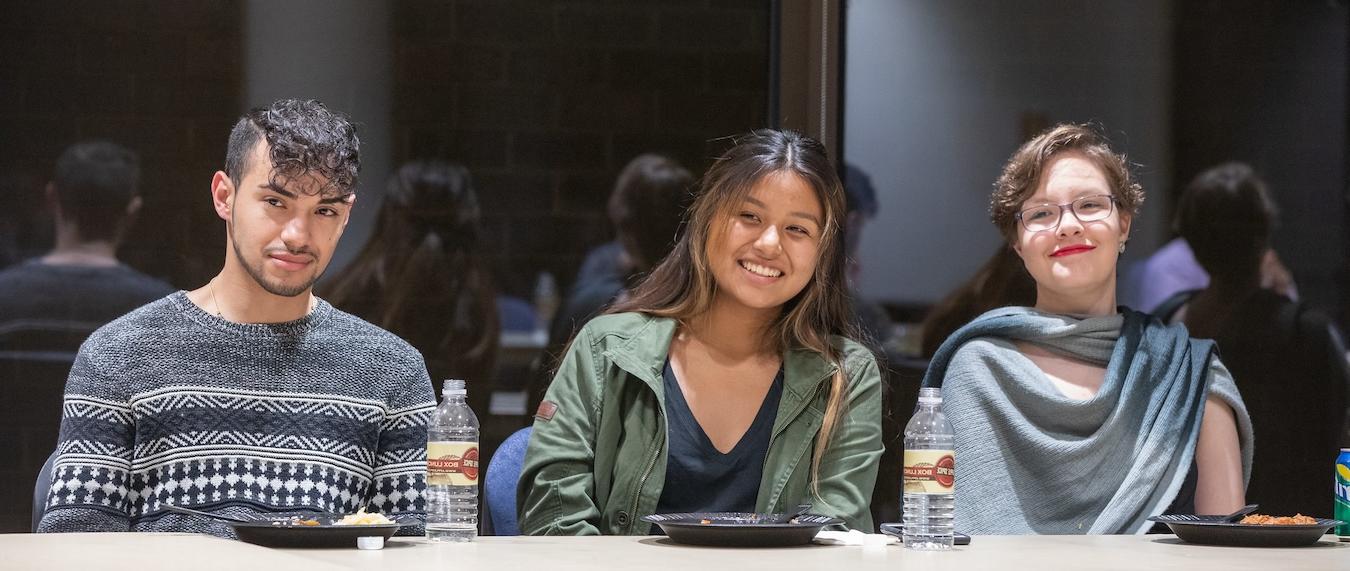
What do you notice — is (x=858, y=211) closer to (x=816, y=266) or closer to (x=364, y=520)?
(x=816, y=266)

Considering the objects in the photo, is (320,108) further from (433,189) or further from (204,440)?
(433,189)

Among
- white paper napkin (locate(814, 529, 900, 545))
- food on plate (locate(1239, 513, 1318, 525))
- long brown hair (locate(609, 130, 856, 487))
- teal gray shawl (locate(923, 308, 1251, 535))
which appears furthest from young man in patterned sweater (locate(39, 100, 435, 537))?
food on plate (locate(1239, 513, 1318, 525))

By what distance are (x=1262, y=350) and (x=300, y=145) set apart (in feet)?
8.77

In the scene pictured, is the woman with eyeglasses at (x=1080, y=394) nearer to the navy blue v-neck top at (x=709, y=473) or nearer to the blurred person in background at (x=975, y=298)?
the navy blue v-neck top at (x=709, y=473)

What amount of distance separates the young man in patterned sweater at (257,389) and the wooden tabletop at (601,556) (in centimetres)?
35

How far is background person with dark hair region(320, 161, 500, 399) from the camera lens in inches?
146

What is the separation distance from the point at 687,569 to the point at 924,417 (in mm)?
510

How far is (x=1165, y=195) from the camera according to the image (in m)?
3.94

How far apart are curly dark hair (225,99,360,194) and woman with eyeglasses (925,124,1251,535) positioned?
121cm

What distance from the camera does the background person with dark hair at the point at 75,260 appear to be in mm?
3574

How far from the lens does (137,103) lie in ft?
11.8

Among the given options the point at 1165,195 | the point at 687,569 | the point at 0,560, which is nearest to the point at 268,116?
the point at 0,560

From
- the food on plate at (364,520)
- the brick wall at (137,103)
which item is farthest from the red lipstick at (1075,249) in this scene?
the brick wall at (137,103)

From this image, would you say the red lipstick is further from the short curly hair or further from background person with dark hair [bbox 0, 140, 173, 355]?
background person with dark hair [bbox 0, 140, 173, 355]
